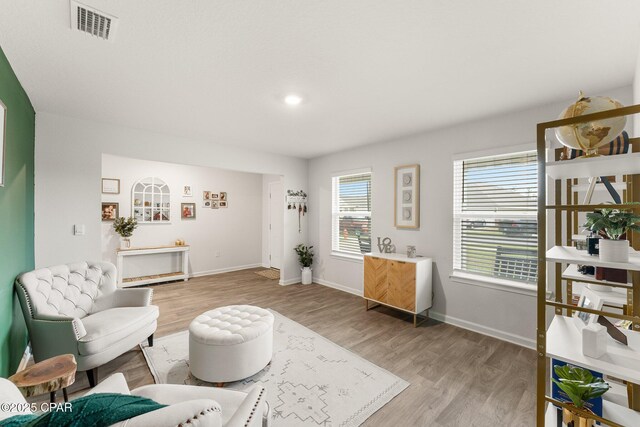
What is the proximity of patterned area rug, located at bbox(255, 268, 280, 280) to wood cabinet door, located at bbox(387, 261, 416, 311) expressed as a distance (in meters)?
2.92

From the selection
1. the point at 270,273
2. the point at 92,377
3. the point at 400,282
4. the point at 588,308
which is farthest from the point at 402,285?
the point at 270,273

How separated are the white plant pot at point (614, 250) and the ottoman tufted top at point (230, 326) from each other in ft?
7.34

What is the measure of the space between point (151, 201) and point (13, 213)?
3.53 m

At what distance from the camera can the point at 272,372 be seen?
2.39 metres

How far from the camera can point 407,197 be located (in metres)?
3.97

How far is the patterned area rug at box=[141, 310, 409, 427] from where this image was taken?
6.31ft

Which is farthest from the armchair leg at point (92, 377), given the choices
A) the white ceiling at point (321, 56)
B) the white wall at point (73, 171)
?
the white ceiling at point (321, 56)

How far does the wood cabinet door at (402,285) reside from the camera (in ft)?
11.2

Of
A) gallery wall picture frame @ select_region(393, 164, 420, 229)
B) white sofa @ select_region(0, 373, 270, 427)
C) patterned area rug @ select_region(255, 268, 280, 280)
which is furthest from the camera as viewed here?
patterned area rug @ select_region(255, 268, 280, 280)

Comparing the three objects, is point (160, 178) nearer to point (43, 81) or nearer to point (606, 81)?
point (43, 81)

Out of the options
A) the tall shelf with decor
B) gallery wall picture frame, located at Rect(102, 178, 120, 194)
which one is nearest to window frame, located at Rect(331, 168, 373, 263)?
the tall shelf with decor

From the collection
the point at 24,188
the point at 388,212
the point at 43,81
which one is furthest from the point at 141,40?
the point at 388,212

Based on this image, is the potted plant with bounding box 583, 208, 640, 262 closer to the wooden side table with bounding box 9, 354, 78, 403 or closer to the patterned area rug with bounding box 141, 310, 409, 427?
the patterned area rug with bounding box 141, 310, 409, 427

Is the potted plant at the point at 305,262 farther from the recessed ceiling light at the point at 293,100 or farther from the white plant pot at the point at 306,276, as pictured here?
the recessed ceiling light at the point at 293,100
